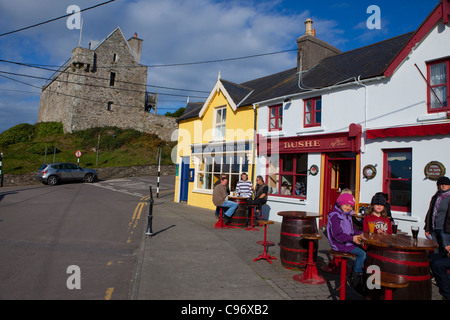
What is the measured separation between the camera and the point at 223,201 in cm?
1061

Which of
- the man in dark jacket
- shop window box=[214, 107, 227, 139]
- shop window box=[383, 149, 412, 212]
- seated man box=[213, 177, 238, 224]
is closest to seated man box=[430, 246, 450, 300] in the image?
the man in dark jacket

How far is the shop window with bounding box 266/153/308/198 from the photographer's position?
1212cm

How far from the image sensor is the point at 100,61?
43.0 metres

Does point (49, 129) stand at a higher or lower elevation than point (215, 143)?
higher

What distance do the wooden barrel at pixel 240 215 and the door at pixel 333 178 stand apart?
2741 millimetres

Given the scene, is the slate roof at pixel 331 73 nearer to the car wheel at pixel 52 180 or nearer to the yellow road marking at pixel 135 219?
the yellow road marking at pixel 135 219

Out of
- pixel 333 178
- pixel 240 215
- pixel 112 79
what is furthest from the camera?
pixel 112 79

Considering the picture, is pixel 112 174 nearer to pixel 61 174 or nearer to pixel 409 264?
pixel 61 174

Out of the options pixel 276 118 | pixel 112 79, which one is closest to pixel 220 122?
pixel 276 118

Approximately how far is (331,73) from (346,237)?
861 cm

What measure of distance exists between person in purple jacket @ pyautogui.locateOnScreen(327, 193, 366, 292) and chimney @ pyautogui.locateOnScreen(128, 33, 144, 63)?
1848 inches

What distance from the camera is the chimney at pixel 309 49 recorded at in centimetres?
1448

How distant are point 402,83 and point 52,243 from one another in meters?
10.5

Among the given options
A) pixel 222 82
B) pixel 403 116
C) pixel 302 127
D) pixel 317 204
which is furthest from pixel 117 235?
pixel 222 82
